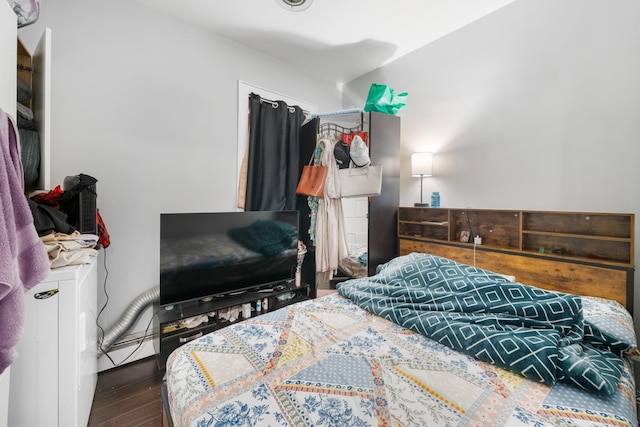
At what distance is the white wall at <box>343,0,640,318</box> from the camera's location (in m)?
1.68

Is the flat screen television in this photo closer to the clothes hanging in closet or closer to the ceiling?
the clothes hanging in closet

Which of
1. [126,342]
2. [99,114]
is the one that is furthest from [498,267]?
[99,114]

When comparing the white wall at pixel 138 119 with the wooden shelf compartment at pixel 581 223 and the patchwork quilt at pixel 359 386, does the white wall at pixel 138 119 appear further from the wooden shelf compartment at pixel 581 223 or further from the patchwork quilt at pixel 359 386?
the wooden shelf compartment at pixel 581 223

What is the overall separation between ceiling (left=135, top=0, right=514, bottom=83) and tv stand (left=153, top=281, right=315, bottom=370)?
2.26 metres

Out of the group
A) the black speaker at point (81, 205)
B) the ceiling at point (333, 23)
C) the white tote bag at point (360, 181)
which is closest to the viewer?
the black speaker at point (81, 205)

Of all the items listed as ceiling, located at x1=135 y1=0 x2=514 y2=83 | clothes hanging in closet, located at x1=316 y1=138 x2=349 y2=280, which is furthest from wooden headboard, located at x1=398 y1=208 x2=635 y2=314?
ceiling, located at x1=135 y1=0 x2=514 y2=83

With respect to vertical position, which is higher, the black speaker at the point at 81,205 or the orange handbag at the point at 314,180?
the orange handbag at the point at 314,180

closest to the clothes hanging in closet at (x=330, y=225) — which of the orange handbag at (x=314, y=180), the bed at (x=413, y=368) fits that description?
the orange handbag at (x=314, y=180)

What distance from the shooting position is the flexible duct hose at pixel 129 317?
194 cm

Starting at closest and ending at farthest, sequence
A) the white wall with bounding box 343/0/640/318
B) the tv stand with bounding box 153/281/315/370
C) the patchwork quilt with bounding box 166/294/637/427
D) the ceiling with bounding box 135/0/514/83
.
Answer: the patchwork quilt with bounding box 166/294/637/427 → the white wall with bounding box 343/0/640/318 → the tv stand with bounding box 153/281/315/370 → the ceiling with bounding box 135/0/514/83

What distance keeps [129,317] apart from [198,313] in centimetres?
55

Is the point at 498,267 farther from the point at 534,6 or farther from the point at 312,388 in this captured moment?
the point at 534,6

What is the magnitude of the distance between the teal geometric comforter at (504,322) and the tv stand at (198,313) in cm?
108

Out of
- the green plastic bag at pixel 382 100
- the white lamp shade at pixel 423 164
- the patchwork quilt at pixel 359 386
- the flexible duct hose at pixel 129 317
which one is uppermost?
the green plastic bag at pixel 382 100
